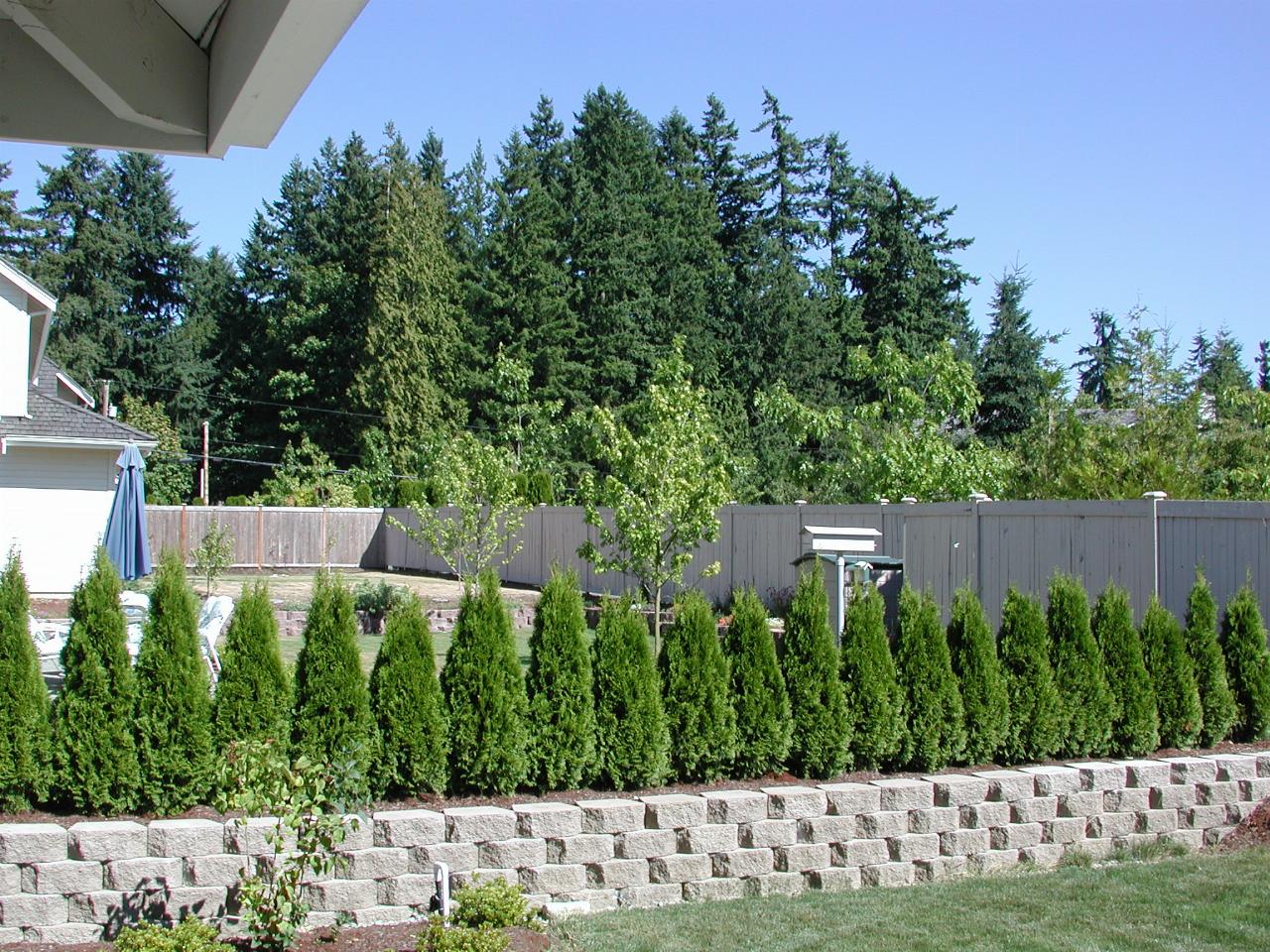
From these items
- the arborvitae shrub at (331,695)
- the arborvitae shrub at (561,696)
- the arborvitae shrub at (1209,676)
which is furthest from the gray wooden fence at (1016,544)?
the arborvitae shrub at (561,696)

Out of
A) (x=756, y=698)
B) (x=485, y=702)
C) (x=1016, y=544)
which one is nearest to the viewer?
(x=485, y=702)

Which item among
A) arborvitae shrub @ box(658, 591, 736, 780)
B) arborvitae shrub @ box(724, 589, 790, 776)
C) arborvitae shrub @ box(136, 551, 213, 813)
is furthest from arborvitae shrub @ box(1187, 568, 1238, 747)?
arborvitae shrub @ box(136, 551, 213, 813)

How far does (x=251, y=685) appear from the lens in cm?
527

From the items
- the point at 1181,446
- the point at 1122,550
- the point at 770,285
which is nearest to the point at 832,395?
the point at 770,285

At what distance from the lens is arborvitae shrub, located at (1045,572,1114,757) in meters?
6.41

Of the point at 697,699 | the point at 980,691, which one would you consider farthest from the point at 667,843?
the point at 980,691

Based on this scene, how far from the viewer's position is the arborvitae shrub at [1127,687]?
6516 mm

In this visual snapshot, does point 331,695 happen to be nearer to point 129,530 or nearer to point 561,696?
point 561,696

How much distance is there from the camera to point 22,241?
39750 mm

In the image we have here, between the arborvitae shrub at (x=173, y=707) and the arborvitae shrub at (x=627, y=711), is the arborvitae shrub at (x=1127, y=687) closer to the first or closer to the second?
the arborvitae shrub at (x=627, y=711)

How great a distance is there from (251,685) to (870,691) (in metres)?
3.15

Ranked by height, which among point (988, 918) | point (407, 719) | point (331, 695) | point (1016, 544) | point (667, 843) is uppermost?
point (1016, 544)

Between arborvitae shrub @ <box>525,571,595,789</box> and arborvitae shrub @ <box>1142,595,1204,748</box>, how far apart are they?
11.2 ft

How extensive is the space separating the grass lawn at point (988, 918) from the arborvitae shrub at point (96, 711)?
2093 mm
